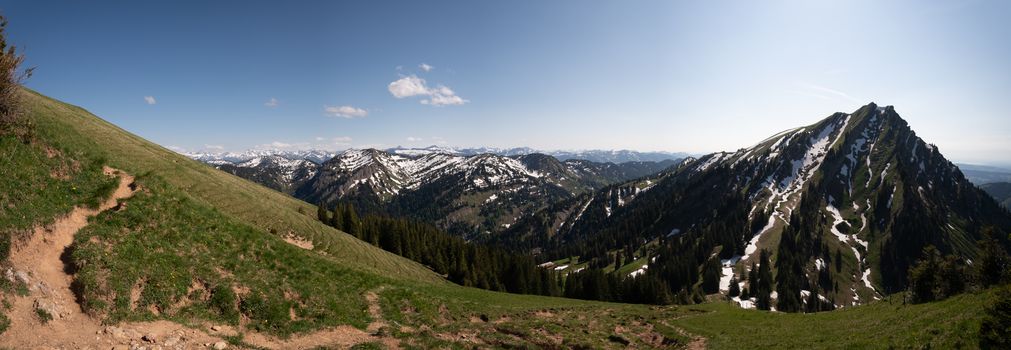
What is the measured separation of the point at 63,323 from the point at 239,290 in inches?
283

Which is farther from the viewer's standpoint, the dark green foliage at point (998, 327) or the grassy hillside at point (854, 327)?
the grassy hillside at point (854, 327)

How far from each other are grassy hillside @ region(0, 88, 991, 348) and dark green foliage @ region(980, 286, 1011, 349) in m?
1.05

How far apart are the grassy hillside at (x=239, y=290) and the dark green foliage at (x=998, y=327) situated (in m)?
1.05

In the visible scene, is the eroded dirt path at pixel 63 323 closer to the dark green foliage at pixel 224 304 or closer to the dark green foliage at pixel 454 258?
the dark green foliage at pixel 224 304

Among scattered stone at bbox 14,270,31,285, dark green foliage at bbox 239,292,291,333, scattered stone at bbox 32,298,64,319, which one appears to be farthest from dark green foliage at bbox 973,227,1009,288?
scattered stone at bbox 14,270,31,285

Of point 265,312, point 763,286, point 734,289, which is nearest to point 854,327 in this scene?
point 265,312

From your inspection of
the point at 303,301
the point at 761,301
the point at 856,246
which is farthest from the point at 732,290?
the point at 303,301

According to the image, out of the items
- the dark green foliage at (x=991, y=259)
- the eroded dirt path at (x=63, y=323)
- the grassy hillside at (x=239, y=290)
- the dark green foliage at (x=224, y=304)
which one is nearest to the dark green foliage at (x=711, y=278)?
the dark green foliage at (x=991, y=259)

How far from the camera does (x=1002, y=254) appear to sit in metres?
50.4

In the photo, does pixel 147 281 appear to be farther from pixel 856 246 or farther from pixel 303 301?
pixel 856 246

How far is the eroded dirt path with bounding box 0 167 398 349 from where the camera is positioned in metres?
14.3

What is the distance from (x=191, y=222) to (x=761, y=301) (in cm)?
17717

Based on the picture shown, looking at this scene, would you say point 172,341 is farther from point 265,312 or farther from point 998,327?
point 998,327

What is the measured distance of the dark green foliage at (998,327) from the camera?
1762 cm
